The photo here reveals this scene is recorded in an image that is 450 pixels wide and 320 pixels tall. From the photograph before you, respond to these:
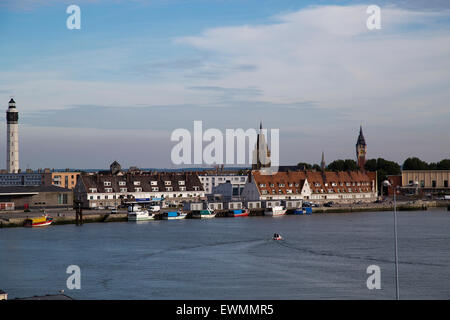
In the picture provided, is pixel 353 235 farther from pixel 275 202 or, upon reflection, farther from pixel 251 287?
pixel 275 202

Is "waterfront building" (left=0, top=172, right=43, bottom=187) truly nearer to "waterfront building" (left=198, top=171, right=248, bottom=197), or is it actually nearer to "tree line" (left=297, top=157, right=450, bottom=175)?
"waterfront building" (left=198, top=171, right=248, bottom=197)

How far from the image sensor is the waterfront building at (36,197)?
6372 centimetres

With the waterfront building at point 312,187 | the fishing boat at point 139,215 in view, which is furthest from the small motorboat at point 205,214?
the waterfront building at point 312,187

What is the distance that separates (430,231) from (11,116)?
62.0 meters

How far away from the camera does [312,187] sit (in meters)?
77.8

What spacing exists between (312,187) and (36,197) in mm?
31637

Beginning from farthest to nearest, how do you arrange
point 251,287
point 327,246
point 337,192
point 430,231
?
point 337,192
point 430,231
point 327,246
point 251,287

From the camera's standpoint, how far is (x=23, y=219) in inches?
2046

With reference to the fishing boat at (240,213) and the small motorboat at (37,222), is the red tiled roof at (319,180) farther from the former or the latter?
the small motorboat at (37,222)

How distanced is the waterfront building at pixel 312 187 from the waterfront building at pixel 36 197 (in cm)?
2037

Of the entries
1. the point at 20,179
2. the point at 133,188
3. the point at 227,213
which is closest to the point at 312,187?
the point at 227,213

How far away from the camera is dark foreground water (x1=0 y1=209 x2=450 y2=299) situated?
23.5 metres

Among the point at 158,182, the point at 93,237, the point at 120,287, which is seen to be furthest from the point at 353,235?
the point at 158,182

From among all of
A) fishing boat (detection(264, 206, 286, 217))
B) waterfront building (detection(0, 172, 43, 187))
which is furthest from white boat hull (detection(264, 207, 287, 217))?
waterfront building (detection(0, 172, 43, 187))
